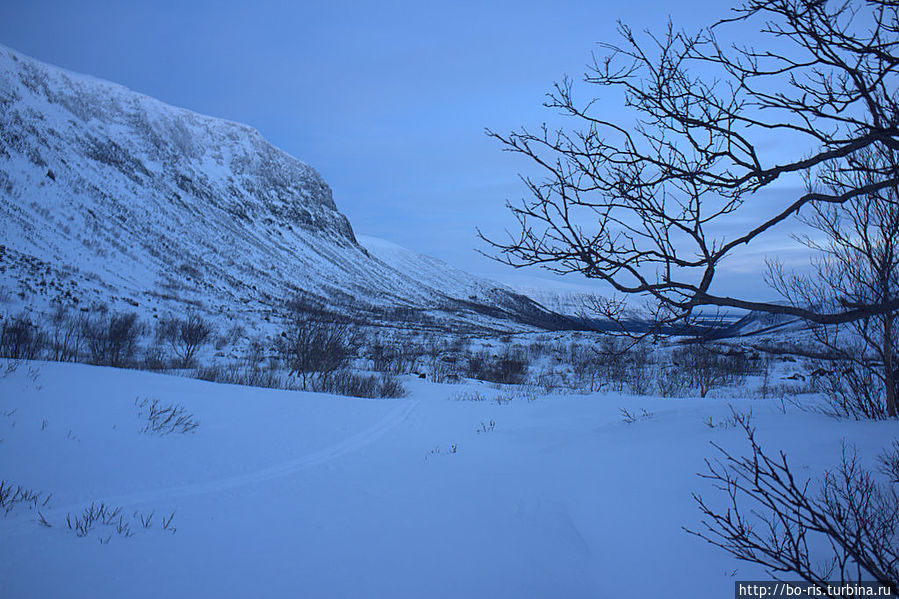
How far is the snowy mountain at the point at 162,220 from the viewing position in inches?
1323

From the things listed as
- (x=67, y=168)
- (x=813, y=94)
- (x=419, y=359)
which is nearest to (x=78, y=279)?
(x=419, y=359)

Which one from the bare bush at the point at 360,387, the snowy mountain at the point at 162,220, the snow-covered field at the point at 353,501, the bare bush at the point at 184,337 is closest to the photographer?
the snow-covered field at the point at 353,501

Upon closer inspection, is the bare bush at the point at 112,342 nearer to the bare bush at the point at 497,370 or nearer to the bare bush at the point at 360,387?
the bare bush at the point at 360,387

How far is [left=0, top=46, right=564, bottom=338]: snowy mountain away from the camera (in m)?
33.6

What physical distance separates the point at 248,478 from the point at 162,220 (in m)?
64.9

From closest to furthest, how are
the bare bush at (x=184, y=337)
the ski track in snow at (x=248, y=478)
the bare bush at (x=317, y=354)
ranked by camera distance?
the ski track in snow at (x=248, y=478) < the bare bush at (x=317, y=354) < the bare bush at (x=184, y=337)

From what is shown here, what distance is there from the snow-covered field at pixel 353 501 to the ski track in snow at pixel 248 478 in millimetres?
31

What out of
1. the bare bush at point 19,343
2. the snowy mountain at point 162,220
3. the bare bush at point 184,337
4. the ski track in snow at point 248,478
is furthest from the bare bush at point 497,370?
the bare bush at point 19,343

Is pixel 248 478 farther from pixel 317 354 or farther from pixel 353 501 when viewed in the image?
pixel 317 354

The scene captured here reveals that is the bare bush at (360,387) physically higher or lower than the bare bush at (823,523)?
lower

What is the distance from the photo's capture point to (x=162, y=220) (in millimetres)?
57656

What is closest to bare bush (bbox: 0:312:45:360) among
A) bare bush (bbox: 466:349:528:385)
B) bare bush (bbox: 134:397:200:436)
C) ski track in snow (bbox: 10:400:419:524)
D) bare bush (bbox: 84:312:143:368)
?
bare bush (bbox: 84:312:143:368)

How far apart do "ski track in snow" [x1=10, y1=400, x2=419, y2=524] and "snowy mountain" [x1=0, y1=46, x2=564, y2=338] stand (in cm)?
430

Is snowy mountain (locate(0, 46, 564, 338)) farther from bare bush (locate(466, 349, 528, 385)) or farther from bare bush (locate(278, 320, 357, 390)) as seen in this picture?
bare bush (locate(278, 320, 357, 390))
